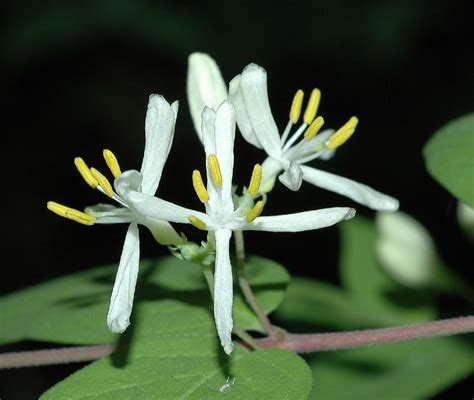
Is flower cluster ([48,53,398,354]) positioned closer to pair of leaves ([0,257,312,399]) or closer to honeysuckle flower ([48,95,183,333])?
honeysuckle flower ([48,95,183,333])

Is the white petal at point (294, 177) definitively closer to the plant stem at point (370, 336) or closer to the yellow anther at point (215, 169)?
the yellow anther at point (215, 169)

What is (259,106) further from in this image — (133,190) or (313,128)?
(133,190)

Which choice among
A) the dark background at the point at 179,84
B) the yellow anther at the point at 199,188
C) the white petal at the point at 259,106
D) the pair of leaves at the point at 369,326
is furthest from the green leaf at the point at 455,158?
the dark background at the point at 179,84

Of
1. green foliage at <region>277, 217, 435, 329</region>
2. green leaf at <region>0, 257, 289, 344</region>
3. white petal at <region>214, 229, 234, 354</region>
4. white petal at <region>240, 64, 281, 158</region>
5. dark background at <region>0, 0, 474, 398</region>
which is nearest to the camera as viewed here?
white petal at <region>214, 229, 234, 354</region>

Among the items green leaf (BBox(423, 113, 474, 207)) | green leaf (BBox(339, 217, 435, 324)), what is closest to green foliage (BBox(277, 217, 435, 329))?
green leaf (BBox(339, 217, 435, 324))

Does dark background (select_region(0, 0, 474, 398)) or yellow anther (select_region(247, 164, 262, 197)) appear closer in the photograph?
yellow anther (select_region(247, 164, 262, 197))

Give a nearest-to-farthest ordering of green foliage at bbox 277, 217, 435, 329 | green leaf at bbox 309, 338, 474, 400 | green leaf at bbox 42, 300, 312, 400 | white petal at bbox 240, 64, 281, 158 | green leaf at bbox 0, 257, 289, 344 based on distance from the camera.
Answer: green leaf at bbox 42, 300, 312, 400 → white petal at bbox 240, 64, 281, 158 → green leaf at bbox 0, 257, 289, 344 → green leaf at bbox 309, 338, 474, 400 → green foliage at bbox 277, 217, 435, 329
